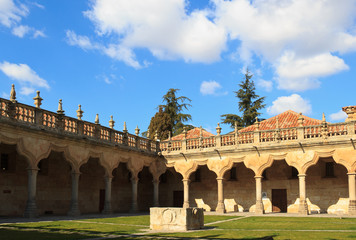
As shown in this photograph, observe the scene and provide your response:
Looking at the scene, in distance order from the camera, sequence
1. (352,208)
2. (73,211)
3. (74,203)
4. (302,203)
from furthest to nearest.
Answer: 1. (302,203)
2. (352,208)
3. (74,203)
4. (73,211)

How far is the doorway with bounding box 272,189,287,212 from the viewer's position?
3041 centimetres

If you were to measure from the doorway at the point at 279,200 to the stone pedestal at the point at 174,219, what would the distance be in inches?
658

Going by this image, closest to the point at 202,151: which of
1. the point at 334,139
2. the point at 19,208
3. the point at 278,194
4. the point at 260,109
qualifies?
the point at 278,194

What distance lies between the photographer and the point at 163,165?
1266 inches

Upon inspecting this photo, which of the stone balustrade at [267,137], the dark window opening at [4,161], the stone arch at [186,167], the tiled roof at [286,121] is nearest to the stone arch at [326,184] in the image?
the stone balustrade at [267,137]

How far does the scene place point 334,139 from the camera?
83.9ft

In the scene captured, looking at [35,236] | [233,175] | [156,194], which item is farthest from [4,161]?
[233,175]

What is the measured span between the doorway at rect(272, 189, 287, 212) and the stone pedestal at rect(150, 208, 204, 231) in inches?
658

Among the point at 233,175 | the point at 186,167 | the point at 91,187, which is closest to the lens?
the point at 91,187

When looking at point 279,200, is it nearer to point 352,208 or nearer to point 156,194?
point 352,208

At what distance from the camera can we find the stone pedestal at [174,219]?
1473 cm

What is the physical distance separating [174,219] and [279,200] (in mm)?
17606

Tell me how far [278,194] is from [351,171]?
22.6 ft

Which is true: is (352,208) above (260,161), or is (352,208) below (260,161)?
below
